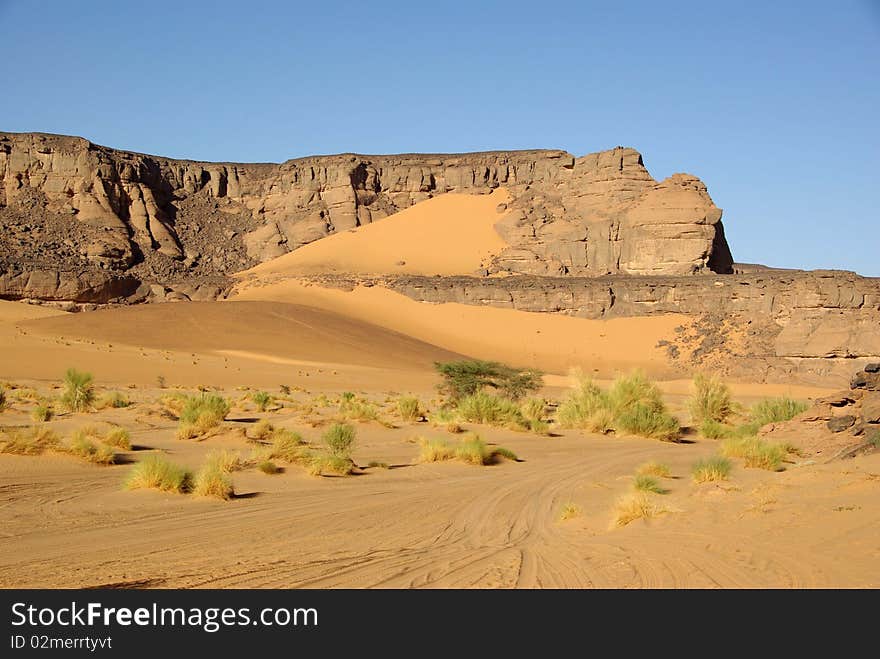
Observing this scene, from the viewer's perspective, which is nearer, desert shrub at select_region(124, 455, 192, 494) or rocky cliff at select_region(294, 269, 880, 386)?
desert shrub at select_region(124, 455, 192, 494)

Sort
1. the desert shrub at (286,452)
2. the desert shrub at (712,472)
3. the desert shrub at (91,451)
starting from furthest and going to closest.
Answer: the desert shrub at (286,452), the desert shrub at (91,451), the desert shrub at (712,472)

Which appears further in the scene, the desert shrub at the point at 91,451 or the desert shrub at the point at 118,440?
the desert shrub at the point at 118,440

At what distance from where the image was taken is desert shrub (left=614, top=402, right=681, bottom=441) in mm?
23328

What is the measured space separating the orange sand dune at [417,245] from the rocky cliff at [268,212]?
245cm

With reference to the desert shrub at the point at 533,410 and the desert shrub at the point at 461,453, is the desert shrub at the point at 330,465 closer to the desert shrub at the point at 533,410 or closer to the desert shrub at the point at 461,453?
the desert shrub at the point at 461,453

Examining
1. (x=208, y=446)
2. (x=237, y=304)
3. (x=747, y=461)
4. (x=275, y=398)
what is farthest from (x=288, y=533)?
(x=237, y=304)

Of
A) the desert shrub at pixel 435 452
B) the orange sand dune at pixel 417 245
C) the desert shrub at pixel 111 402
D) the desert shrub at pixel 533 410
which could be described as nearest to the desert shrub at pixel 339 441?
the desert shrub at pixel 435 452

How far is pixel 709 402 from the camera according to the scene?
27812mm

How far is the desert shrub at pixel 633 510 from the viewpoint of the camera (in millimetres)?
9771

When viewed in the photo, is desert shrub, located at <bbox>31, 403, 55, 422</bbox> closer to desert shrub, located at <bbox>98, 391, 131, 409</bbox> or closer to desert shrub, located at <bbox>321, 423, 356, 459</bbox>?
desert shrub, located at <bbox>98, 391, 131, 409</bbox>

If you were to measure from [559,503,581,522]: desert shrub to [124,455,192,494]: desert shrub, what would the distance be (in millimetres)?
4979

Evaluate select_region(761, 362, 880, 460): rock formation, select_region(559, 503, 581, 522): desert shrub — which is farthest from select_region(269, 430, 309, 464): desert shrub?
select_region(761, 362, 880, 460): rock formation

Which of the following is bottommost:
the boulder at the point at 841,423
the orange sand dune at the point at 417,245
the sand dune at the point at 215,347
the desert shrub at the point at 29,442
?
the sand dune at the point at 215,347
